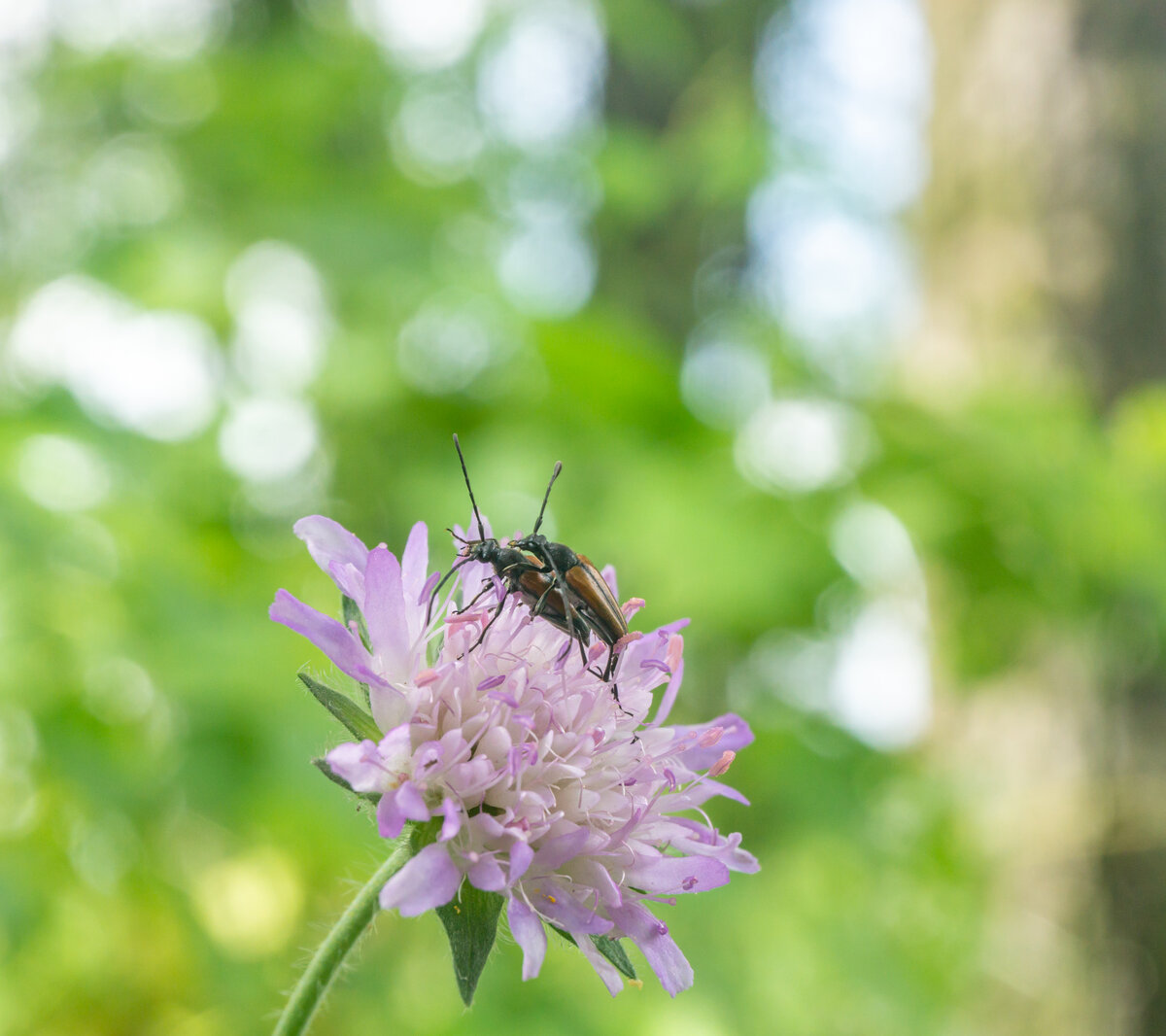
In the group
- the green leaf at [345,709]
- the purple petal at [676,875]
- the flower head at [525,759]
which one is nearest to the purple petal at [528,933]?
the flower head at [525,759]

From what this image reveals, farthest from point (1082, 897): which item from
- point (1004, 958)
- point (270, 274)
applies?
point (270, 274)

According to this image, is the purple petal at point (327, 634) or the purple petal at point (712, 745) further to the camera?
the purple petal at point (712, 745)

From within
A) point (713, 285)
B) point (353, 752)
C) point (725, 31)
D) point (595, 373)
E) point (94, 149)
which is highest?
point (725, 31)

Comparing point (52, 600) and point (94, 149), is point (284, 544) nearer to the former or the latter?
point (52, 600)

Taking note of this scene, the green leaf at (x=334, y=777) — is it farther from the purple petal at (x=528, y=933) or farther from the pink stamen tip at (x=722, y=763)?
the pink stamen tip at (x=722, y=763)

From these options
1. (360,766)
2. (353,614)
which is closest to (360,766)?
(360,766)

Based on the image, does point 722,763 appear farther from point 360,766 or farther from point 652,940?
point 360,766
